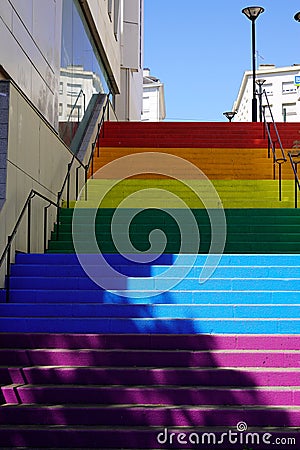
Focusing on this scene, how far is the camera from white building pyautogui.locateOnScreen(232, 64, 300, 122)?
8638cm

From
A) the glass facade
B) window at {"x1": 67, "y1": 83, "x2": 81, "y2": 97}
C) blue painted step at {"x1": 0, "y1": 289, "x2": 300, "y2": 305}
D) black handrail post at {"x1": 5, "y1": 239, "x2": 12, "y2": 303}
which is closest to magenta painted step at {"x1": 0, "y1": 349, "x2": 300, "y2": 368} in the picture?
blue painted step at {"x1": 0, "y1": 289, "x2": 300, "y2": 305}

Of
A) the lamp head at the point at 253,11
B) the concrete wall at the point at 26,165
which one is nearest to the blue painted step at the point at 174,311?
the concrete wall at the point at 26,165

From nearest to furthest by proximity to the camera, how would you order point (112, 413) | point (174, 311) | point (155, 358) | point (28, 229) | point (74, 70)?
point (112, 413)
point (155, 358)
point (174, 311)
point (28, 229)
point (74, 70)

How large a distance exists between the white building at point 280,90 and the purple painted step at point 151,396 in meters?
77.1

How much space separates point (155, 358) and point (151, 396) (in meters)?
0.68

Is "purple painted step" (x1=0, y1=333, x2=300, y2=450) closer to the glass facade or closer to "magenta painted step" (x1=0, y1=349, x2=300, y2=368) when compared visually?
"magenta painted step" (x1=0, y1=349, x2=300, y2=368)

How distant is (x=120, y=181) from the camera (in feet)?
49.0

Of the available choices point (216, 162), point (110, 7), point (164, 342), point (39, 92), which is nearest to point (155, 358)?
point (164, 342)

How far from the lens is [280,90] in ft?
294

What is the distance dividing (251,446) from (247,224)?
5.99 meters

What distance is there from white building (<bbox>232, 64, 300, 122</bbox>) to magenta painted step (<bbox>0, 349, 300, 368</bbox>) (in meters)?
76.5

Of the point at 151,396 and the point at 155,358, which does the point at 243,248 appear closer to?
the point at 155,358

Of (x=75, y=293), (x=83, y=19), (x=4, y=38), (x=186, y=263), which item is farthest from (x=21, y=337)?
(x=83, y=19)

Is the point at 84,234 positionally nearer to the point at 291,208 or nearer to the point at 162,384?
the point at 291,208
